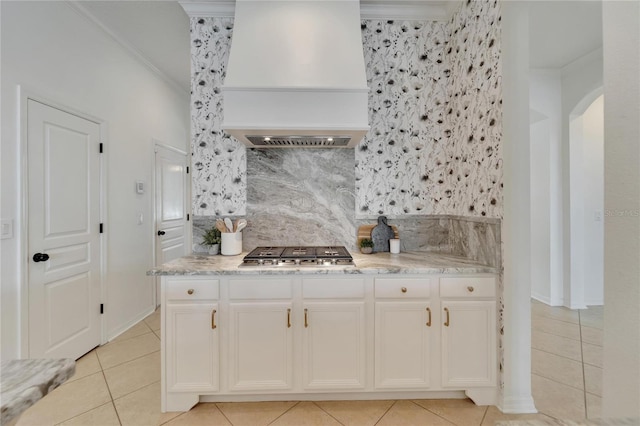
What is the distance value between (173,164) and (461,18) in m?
3.65

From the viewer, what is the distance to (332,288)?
171cm

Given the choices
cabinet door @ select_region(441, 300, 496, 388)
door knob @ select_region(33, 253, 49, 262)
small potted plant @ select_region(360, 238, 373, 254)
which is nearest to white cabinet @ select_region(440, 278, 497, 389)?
cabinet door @ select_region(441, 300, 496, 388)

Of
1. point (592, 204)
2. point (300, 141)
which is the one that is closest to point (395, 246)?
point (300, 141)

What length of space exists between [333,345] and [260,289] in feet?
1.95

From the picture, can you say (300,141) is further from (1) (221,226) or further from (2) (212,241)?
(2) (212,241)

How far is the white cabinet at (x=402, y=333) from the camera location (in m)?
1.72

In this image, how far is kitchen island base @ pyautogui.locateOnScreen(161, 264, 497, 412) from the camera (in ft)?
5.50

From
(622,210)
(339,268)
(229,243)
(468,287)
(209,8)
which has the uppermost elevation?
(209,8)

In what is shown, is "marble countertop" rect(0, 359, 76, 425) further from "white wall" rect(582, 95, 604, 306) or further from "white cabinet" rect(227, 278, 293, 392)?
"white wall" rect(582, 95, 604, 306)

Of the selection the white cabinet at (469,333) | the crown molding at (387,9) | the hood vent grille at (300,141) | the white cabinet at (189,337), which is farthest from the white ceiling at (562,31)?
the white cabinet at (189,337)

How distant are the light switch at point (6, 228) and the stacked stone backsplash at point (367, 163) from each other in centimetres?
114

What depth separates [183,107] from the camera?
12.9 feet

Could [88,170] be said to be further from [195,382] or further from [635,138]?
[635,138]

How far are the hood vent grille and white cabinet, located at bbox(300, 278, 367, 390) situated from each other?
1038 mm
